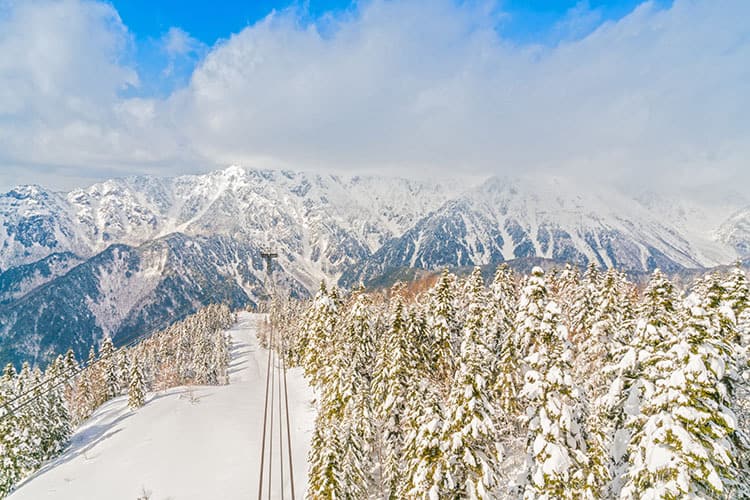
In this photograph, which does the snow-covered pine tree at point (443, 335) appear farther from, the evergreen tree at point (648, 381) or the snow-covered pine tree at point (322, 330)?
the evergreen tree at point (648, 381)

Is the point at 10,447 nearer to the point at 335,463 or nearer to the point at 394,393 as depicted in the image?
the point at 335,463

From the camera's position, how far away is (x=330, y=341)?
4694 centimetres

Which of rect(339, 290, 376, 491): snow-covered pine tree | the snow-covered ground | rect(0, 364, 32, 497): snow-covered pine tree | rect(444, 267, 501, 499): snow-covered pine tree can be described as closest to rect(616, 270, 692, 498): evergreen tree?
rect(444, 267, 501, 499): snow-covered pine tree

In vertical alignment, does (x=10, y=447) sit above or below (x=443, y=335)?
below

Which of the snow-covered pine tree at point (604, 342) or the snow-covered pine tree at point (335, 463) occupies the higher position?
the snow-covered pine tree at point (604, 342)

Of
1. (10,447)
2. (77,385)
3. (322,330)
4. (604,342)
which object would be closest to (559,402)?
(604,342)

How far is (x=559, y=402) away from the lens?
16672 millimetres

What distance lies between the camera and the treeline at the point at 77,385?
4050 centimetres

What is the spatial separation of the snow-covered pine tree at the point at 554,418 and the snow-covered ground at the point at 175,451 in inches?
989

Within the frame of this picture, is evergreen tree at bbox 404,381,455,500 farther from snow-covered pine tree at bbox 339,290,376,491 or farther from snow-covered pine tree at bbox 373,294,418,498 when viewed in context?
snow-covered pine tree at bbox 339,290,376,491

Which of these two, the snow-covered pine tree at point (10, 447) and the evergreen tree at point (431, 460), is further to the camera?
the snow-covered pine tree at point (10, 447)

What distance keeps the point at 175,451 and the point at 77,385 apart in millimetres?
58399

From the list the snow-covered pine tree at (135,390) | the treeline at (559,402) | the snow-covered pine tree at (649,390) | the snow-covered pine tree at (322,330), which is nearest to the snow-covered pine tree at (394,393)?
the treeline at (559,402)

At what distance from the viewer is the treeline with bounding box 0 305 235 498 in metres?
40.5
